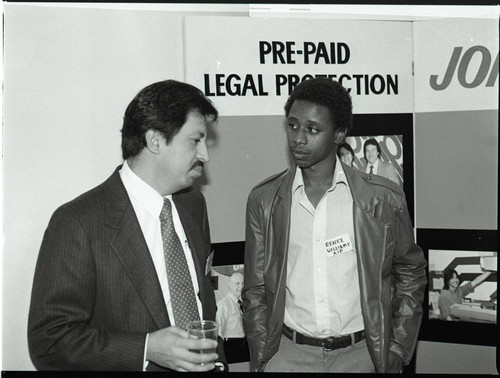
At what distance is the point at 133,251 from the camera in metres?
2.00

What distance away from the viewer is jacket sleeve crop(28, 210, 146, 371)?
1.83m

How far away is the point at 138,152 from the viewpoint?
2.13 metres

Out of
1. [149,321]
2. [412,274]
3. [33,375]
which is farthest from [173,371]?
[412,274]

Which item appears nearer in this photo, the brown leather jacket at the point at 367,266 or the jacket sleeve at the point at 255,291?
the brown leather jacket at the point at 367,266

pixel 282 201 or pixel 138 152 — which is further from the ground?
pixel 138 152

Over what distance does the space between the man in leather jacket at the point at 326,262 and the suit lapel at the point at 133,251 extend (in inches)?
26.0

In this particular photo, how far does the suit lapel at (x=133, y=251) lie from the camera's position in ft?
6.47

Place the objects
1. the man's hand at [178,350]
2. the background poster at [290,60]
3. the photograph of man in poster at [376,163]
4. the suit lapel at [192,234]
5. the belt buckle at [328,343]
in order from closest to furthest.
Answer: the man's hand at [178,350] < the suit lapel at [192,234] < the belt buckle at [328,343] < the background poster at [290,60] < the photograph of man in poster at [376,163]

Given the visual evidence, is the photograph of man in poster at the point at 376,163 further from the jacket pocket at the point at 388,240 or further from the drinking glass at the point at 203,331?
the drinking glass at the point at 203,331

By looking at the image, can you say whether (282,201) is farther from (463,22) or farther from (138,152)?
(463,22)

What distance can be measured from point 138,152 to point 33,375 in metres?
1.21

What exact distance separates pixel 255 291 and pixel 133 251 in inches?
31.5

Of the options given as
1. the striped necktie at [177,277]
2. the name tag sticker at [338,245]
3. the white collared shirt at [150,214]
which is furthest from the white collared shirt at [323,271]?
the white collared shirt at [150,214]

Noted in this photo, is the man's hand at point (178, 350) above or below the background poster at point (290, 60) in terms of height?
below
